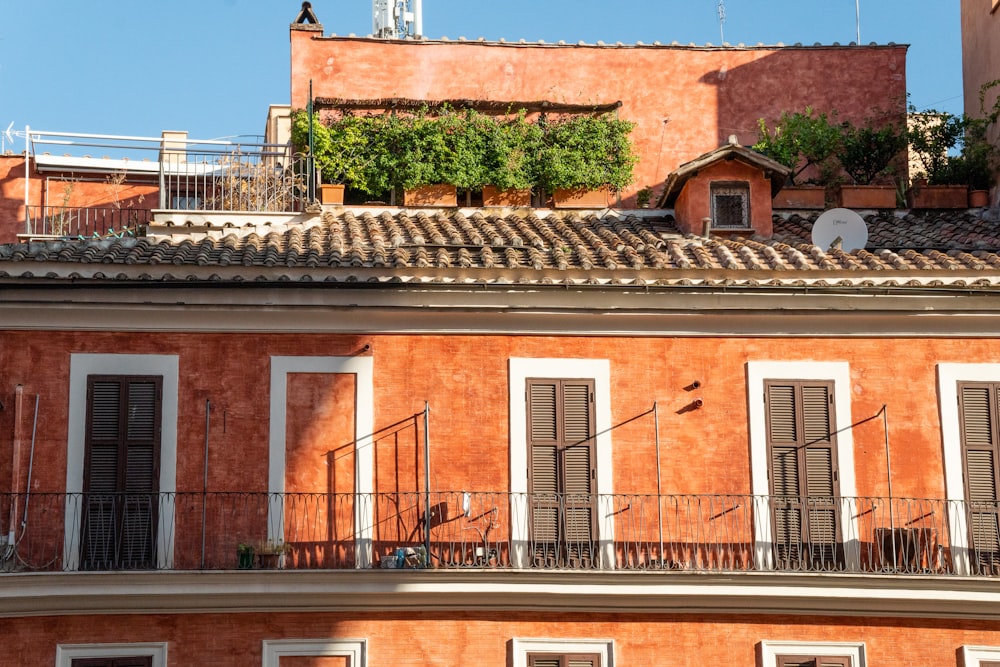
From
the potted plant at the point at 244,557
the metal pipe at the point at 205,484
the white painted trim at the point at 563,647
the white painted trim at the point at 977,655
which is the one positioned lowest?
the white painted trim at the point at 977,655

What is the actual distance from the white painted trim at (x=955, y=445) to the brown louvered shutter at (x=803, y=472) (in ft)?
4.62

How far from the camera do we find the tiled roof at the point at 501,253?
699 inches

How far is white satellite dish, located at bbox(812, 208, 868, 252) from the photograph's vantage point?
20.6 m

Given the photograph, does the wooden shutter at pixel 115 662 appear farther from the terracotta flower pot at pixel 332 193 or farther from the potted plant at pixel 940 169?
the potted plant at pixel 940 169

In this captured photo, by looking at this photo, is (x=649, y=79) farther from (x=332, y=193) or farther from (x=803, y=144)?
(x=332, y=193)

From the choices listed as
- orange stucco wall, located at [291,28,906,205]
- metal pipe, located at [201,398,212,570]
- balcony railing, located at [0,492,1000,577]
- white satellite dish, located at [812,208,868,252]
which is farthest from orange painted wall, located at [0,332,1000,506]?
orange stucco wall, located at [291,28,906,205]

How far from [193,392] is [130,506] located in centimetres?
155

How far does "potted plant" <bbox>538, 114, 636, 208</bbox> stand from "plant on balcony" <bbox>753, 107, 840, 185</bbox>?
2454 millimetres

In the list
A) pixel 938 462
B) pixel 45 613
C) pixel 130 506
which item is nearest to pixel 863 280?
pixel 938 462

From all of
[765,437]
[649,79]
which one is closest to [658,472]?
[765,437]

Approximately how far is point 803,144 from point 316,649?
13994 millimetres

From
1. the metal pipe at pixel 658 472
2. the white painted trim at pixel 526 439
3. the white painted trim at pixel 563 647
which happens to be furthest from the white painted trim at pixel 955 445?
the white painted trim at pixel 563 647

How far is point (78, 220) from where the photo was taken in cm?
2497

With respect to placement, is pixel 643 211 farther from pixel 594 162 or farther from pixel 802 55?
pixel 802 55
